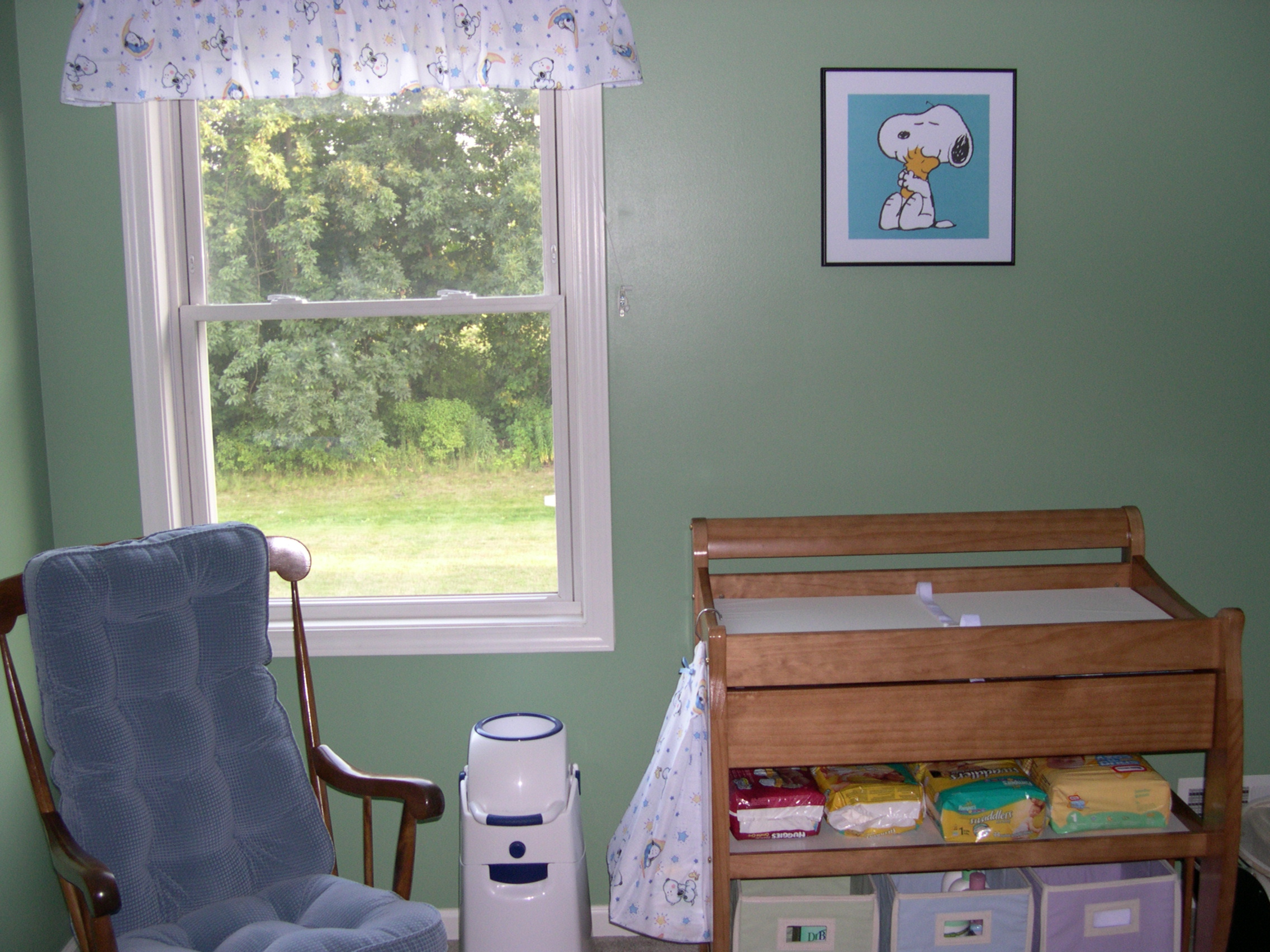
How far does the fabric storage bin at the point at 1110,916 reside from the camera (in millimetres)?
1824

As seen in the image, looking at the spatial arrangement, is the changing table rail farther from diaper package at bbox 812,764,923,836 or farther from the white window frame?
the white window frame

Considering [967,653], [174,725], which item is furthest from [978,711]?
[174,725]

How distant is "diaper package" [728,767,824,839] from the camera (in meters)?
1.77

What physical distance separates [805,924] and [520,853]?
580 millimetres

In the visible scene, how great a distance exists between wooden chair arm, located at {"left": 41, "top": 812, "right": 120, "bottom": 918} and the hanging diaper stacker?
95cm

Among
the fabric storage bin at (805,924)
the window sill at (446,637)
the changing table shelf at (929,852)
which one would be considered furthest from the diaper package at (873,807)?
the window sill at (446,637)

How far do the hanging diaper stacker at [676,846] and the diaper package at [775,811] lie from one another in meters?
0.07

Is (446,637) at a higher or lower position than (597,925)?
higher

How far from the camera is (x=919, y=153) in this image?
82.4 inches

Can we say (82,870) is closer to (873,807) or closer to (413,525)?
(413,525)

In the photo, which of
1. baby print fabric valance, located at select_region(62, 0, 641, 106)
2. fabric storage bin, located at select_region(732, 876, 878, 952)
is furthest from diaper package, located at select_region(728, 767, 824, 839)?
baby print fabric valance, located at select_region(62, 0, 641, 106)

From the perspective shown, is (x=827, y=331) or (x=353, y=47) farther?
(x=827, y=331)

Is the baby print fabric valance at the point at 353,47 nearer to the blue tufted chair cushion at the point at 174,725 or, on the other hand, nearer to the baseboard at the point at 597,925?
the blue tufted chair cushion at the point at 174,725

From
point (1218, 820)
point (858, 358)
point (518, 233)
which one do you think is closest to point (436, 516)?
point (518, 233)
